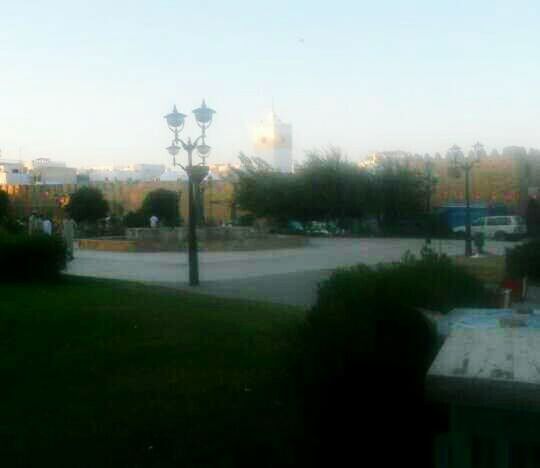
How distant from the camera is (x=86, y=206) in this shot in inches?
2012

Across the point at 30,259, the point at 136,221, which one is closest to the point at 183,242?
the point at 136,221

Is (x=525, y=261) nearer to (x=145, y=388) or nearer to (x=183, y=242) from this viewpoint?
(x=145, y=388)

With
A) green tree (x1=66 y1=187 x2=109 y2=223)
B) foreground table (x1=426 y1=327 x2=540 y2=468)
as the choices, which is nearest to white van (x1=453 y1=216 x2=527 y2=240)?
green tree (x1=66 y1=187 x2=109 y2=223)

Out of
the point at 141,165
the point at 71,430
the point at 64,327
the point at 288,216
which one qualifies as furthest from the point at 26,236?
the point at 141,165

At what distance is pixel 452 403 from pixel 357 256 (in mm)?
24791

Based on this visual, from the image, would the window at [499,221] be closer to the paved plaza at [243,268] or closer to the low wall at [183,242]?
the paved plaza at [243,268]

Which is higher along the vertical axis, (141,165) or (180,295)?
(141,165)

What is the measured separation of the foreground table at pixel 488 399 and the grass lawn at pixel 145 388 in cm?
100

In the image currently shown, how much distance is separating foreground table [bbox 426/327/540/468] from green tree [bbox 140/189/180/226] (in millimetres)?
46849

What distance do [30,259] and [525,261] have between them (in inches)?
355

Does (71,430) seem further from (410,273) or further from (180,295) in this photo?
(180,295)

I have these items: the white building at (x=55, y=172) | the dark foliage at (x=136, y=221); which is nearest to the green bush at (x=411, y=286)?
the dark foliage at (x=136, y=221)

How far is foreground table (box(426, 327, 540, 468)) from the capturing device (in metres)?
1.76

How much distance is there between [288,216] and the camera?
49750 mm
